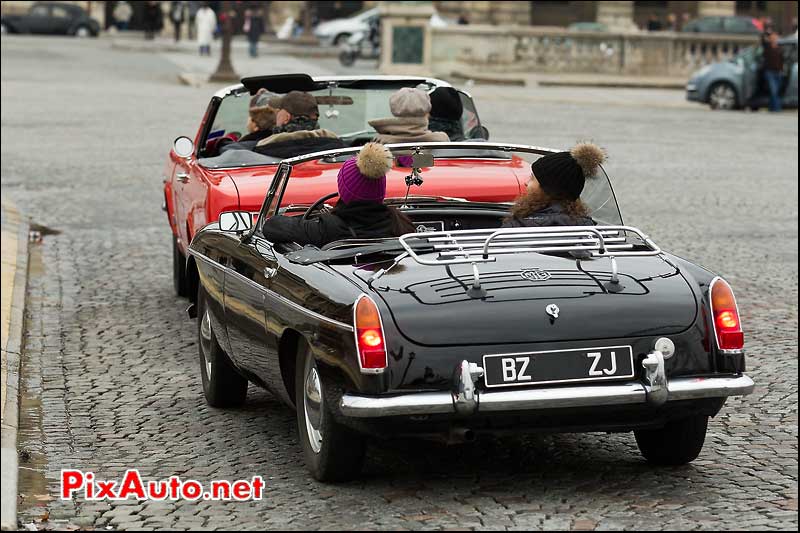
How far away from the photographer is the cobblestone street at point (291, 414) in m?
6.20

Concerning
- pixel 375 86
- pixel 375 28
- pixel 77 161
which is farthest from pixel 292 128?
pixel 375 28

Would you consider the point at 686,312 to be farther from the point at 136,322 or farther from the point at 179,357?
the point at 136,322

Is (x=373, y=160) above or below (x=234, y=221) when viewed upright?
above

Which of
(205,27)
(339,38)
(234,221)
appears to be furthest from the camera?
(339,38)

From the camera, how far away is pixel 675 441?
22.4ft

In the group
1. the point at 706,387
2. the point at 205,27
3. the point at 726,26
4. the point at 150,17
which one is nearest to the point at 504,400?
the point at 706,387

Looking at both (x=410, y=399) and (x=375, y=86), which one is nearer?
(x=410, y=399)

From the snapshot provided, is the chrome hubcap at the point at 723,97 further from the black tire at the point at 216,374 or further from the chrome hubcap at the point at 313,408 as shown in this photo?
the chrome hubcap at the point at 313,408

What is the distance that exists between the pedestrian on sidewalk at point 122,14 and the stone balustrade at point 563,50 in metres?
34.2

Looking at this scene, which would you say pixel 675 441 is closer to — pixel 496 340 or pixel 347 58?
pixel 496 340

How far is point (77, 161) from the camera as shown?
2155 cm

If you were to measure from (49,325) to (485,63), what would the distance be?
3584 cm

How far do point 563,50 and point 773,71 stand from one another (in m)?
11.2

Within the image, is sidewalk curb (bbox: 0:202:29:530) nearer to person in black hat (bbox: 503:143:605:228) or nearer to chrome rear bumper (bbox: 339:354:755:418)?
chrome rear bumper (bbox: 339:354:755:418)
